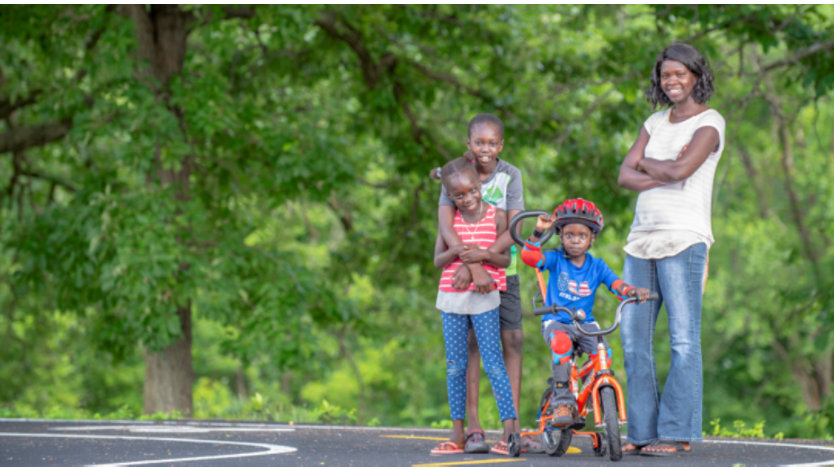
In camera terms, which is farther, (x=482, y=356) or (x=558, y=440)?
(x=482, y=356)

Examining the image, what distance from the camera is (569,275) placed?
A: 5.75 m

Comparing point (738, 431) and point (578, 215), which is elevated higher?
point (578, 215)

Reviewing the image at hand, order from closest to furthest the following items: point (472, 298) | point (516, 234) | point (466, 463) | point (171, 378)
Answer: point (466, 463)
point (516, 234)
point (472, 298)
point (171, 378)

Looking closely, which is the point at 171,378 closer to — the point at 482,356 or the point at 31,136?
the point at 31,136

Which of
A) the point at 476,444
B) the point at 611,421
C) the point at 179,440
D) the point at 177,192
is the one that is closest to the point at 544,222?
the point at 611,421

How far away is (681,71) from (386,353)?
2673 centimetres

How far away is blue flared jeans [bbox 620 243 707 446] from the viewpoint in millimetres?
5570

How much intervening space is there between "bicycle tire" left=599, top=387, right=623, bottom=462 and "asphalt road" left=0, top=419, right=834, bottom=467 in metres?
0.07

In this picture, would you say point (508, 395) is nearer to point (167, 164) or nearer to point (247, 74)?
point (167, 164)

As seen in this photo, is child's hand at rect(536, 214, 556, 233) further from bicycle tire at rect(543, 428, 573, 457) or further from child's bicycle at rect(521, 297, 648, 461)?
bicycle tire at rect(543, 428, 573, 457)

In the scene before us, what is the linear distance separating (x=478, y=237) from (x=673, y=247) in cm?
101

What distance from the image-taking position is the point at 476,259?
18.8 feet

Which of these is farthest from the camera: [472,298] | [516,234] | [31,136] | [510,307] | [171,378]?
[31,136]

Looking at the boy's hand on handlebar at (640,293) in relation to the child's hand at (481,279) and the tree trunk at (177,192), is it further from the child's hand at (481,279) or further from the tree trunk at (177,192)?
the tree trunk at (177,192)
